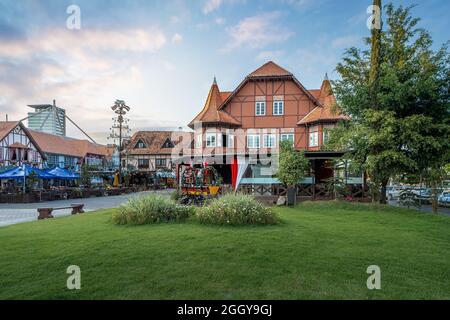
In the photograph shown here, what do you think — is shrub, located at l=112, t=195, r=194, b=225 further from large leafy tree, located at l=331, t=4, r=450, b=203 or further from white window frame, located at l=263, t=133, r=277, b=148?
white window frame, located at l=263, t=133, r=277, b=148

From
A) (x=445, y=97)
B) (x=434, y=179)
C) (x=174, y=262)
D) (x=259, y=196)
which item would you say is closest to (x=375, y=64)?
(x=445, y=97)

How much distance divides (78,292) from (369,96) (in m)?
15.4

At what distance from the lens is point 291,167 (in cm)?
1795

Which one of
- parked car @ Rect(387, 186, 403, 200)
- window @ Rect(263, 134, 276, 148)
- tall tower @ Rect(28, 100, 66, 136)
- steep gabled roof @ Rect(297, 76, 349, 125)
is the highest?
tall tower @ Rect(28, 100, 66, 136)

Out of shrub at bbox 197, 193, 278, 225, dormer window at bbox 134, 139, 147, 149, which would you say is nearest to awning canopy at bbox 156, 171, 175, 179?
dormer window at bbox 134, 139, 147, 149

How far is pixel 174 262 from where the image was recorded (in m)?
5.70

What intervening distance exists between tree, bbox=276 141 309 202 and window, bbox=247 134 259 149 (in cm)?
1048

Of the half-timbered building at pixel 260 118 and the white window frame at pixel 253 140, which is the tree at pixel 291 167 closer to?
the half-timbered building at pixel 260 118

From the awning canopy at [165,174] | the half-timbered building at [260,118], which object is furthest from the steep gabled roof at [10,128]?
the half-timbered building at [260,118]

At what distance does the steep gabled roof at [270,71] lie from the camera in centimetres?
2843

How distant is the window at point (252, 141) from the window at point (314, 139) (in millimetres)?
4817

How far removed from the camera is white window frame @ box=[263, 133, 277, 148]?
28.5m

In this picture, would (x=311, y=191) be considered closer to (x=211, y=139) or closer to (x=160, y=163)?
(x=211, y=139)
